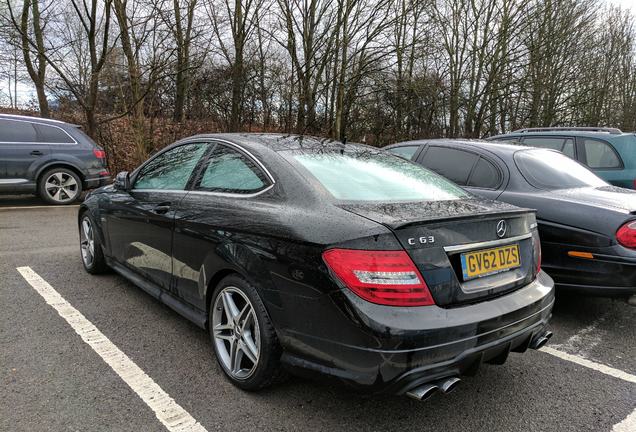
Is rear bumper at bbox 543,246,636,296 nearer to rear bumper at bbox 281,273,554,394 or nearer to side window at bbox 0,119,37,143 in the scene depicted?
rear bumper at bbox 281,273,554,394

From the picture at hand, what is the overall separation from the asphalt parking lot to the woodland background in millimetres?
8780

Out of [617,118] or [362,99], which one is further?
[617,118]

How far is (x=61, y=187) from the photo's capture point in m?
8.62

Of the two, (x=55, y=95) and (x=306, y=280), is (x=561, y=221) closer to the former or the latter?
(x=306, y=280)

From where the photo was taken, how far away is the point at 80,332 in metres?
3.13

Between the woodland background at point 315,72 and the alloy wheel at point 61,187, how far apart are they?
10.7 ft

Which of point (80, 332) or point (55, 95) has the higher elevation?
point (55, 95)

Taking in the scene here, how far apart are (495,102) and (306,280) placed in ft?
66.5

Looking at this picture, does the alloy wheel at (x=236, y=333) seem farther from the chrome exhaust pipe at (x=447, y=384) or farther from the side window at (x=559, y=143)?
the side window at (x=559, y=143)

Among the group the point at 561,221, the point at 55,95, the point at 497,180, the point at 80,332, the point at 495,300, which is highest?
the point at 55,95

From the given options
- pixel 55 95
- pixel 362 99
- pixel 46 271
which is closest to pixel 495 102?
pixel 362 99

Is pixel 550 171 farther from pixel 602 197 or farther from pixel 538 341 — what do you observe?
pixel 538 341

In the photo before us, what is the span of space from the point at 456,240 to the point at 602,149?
209 inches

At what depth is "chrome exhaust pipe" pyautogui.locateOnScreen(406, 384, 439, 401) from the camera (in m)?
1.88
